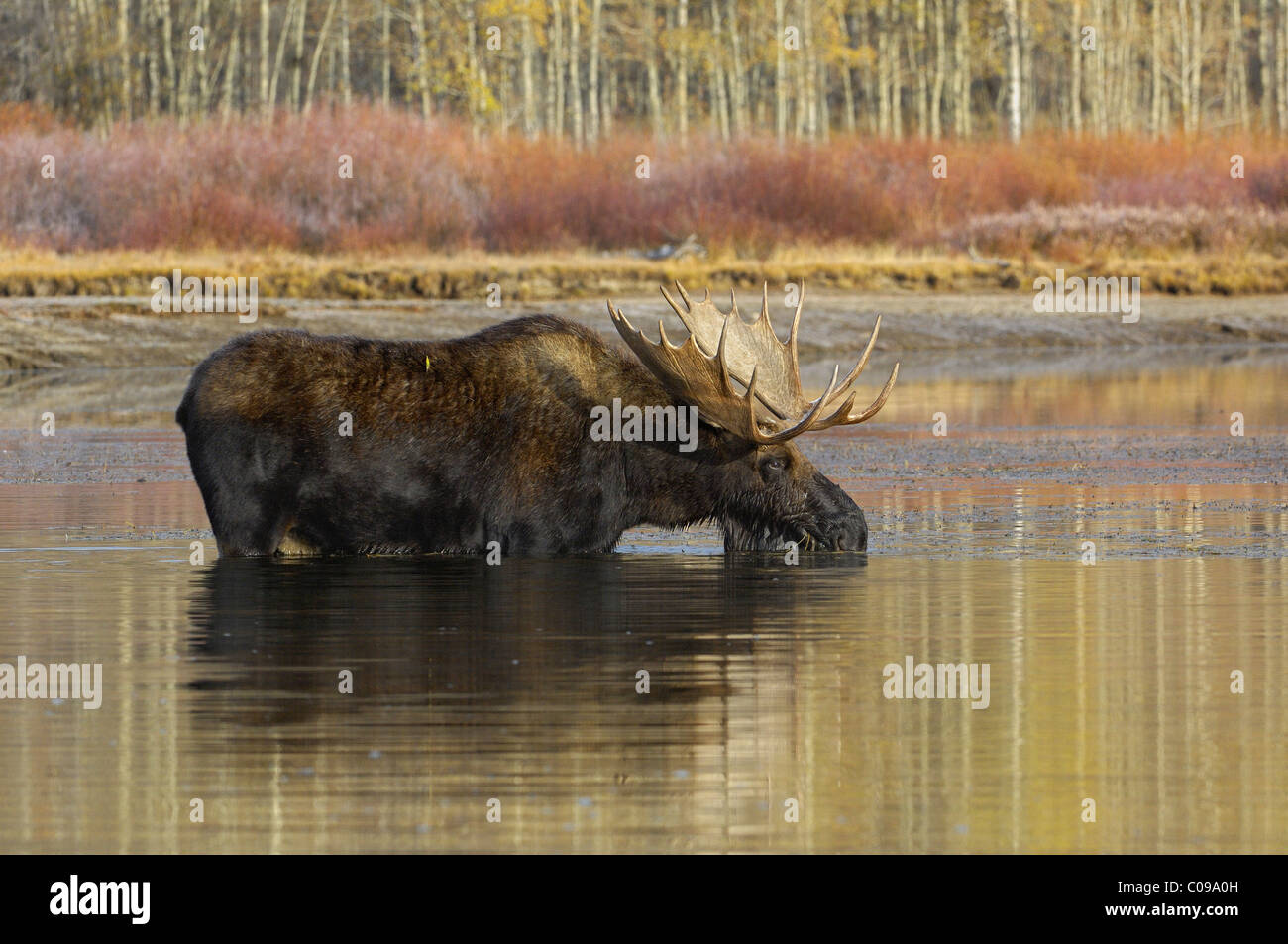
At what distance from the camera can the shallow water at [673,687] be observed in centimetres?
647

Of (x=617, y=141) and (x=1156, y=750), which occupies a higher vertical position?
(x=617, y=141)

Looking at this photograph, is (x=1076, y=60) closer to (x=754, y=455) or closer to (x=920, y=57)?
(x=920, y=57)

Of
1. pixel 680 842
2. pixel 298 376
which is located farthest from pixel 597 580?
pixel 680 842

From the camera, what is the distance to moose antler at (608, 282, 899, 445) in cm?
1205

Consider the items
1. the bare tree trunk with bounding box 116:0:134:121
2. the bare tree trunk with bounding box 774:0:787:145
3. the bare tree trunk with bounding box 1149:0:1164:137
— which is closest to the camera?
the bare tree trunk with bounding box 116:0:134:121

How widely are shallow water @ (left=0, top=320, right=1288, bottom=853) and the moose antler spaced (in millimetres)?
743

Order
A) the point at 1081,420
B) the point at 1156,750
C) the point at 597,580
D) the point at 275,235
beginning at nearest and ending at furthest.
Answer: the point at 1156,750 < the point at 597,580 < the point at 1081,420 < the point at 275,235

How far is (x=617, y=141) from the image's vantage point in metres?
41.3

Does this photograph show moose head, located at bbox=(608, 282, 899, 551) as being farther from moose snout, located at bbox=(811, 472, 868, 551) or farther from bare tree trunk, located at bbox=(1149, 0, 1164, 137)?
bare tree trunk, located at bbox=(1149, 0, 1164, 137)

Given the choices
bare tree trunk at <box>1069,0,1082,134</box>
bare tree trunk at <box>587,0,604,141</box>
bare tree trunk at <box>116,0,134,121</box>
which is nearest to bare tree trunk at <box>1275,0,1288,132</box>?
bare tree trunk at <box>1069,0,1082,134</box>

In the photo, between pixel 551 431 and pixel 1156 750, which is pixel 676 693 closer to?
pixel 1156 750

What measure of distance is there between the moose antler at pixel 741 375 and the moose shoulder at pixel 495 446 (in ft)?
0.05

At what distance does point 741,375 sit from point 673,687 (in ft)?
14.5

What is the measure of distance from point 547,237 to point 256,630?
2688cm
